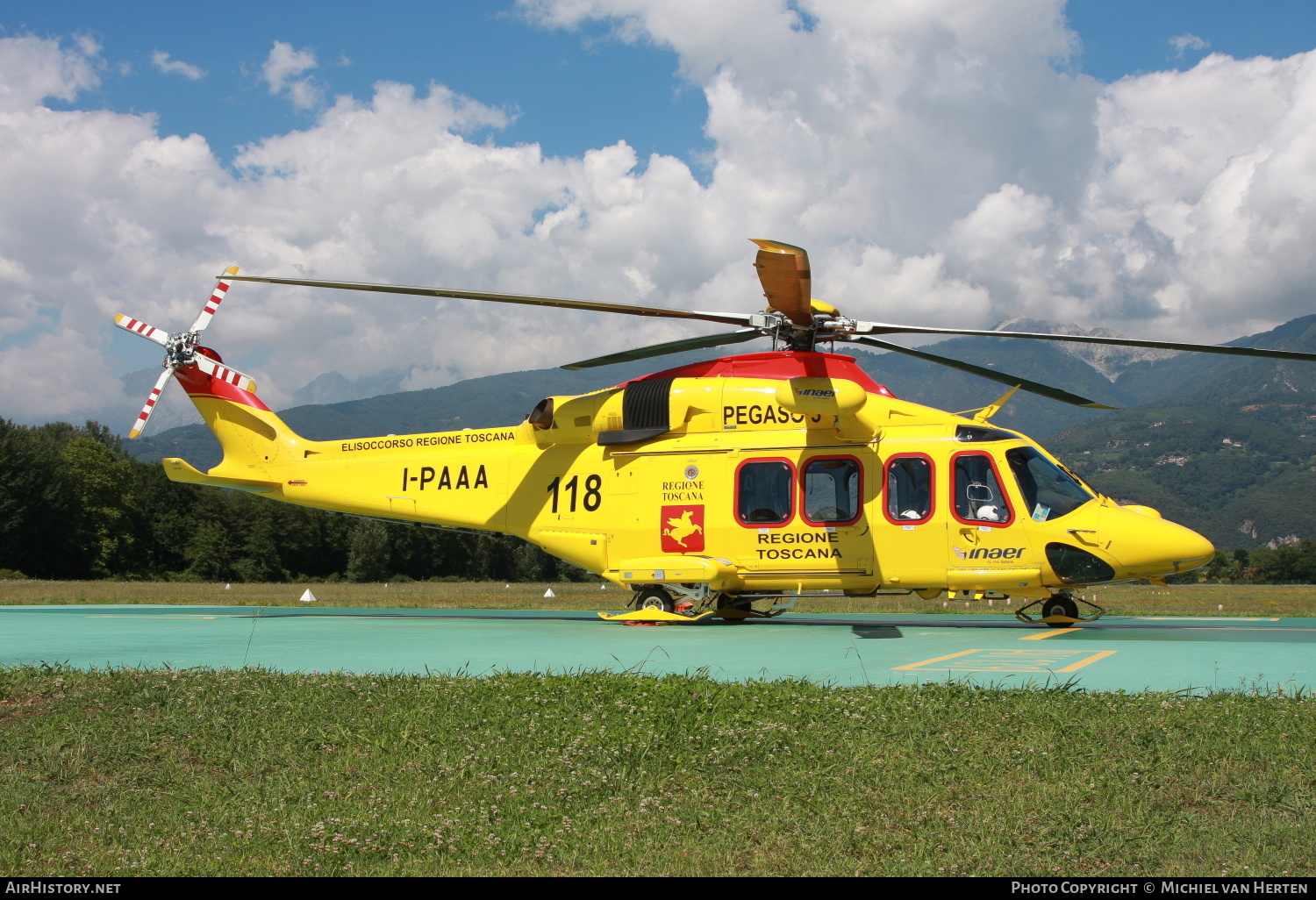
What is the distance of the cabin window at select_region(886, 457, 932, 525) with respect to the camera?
48.5 feet

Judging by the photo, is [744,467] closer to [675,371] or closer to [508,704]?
[675,371]

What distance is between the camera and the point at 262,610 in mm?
19219

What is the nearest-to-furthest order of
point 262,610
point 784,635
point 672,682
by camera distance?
point 672,682 → point 784,635 → point 262,610

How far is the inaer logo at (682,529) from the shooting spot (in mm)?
15680

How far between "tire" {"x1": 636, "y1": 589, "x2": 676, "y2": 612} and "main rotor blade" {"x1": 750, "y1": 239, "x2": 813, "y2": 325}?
5181 millimetres

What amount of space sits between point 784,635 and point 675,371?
211 inches

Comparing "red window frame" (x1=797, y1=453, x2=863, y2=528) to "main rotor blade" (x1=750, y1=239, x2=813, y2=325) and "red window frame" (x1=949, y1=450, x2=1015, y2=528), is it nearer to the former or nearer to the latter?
"red window frame" (x1=949, y1=450, x2=1015, y2=528)

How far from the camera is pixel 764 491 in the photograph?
15477 millimetres

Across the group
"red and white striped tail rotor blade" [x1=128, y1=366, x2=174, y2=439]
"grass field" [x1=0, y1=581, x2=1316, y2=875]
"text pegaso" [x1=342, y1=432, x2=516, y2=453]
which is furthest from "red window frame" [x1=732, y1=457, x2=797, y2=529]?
"red and white striped tail rotor blade" [x1=128, y1=366, x2=174, y2=439]

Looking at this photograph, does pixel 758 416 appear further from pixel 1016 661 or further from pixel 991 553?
pixel 1016 661

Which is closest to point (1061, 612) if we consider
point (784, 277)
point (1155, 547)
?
point (1155, 547)

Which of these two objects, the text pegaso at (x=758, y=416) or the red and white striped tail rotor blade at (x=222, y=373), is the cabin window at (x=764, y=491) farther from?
the red and white striped tail rotor blade at (x=222, y=373)

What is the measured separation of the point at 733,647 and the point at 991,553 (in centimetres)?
517

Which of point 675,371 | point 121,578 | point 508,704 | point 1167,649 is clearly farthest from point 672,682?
point 121,578
